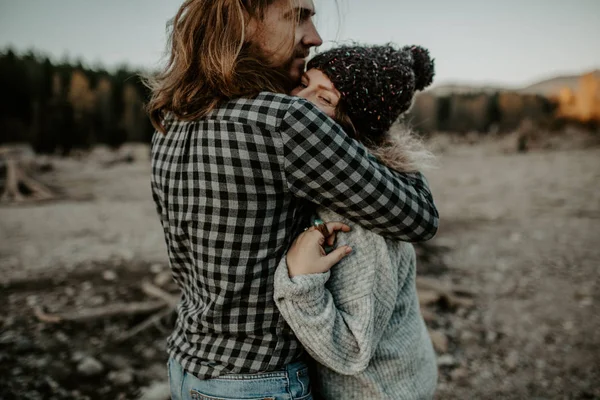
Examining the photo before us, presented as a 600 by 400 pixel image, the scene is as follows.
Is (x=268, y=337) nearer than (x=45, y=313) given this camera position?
Yes

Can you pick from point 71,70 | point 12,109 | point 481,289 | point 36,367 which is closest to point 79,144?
point 12,109

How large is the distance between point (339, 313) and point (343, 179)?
15.3 inches

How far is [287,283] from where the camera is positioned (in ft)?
3.67

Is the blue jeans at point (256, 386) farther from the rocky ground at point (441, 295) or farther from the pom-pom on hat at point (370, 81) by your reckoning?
the rocky ground at point (441, 295)

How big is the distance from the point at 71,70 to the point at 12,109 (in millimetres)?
2899

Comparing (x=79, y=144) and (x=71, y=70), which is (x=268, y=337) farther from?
(x=71, y=70)

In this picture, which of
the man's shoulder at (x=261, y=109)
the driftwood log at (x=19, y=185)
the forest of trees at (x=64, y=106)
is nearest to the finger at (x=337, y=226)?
the man's shoulder at (x=261, y=109)

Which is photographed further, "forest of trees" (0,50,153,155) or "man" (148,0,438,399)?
"forest of trees" (0,50,153,155)

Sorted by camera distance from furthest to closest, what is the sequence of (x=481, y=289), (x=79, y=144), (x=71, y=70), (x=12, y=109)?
(x=71, y=70)
(x=79, y=144)
(x=12, y=109)
(x=481, y=289)

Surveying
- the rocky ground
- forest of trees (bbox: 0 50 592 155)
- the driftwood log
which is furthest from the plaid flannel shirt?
forest of trees (bbox: 0 50 592 155)

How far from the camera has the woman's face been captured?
53.7 inches

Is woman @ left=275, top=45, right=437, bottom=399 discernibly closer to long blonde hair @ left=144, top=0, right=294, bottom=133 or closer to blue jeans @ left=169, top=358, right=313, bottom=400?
blue jeans @ left=169, top=358, right=313, bottom=400

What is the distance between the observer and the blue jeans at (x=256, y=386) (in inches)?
47.0

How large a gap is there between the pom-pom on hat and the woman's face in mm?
20
